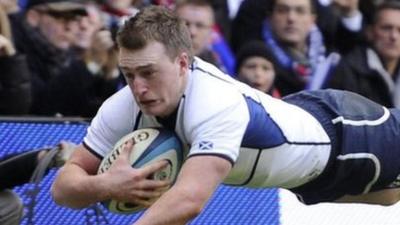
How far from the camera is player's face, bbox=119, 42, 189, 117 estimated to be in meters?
4.23

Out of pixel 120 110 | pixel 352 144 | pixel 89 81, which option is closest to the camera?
pixel 120 110

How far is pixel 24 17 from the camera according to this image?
20.6 ft

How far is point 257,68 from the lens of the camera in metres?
6.48

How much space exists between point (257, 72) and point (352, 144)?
1611 millimetres

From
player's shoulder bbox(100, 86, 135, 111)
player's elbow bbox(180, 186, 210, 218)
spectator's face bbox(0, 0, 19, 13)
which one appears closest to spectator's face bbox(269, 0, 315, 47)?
spectator's face bbox(0, 0, 19, 13)

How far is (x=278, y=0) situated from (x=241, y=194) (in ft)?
4.06

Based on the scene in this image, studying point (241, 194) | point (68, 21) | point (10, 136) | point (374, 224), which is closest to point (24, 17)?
point (68, 21)

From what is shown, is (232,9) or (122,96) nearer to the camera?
Answer: (122,96)

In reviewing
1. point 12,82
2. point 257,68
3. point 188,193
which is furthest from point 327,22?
point 188,193

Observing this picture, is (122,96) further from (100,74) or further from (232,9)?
(232,9)

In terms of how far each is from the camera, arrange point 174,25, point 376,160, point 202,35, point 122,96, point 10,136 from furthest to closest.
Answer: point 202,35 < point 10,136 < point 376,160 < point 122,96 < point 174,25

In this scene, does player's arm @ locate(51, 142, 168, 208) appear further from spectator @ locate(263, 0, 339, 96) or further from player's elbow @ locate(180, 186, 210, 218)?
spectator @ locate(263, 0, 339, 96)

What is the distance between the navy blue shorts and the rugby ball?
28.1 inches

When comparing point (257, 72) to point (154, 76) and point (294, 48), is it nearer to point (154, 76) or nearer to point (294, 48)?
point (294, 48)
